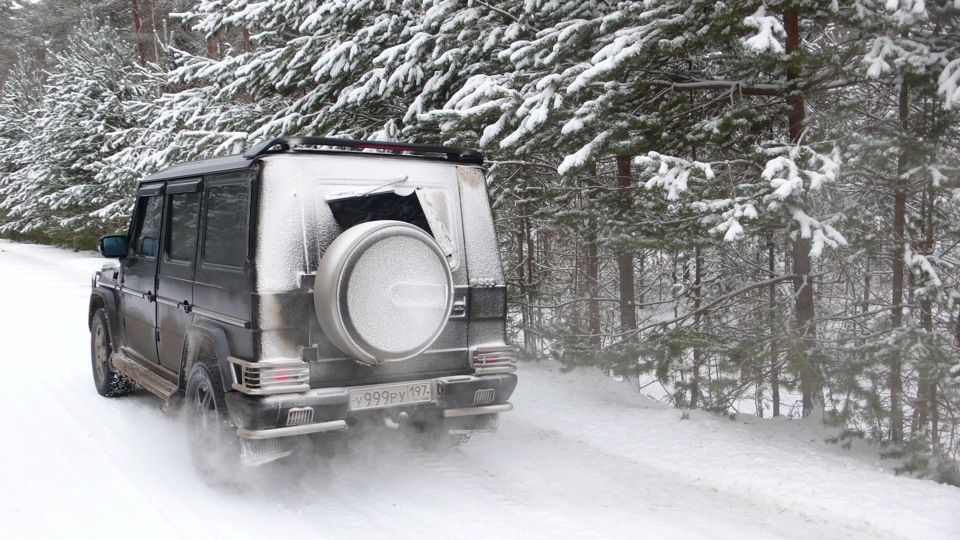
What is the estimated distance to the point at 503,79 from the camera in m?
7.37

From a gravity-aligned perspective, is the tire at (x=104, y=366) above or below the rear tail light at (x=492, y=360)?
below

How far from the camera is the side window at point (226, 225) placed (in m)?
4.79

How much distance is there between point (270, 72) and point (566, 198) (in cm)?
503

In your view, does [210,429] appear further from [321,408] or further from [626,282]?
[626,282]

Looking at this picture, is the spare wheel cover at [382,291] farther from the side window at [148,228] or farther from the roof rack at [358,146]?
the side window at [148,228]

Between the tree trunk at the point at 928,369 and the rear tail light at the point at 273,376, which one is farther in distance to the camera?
the tree trunk at the point at 928,369

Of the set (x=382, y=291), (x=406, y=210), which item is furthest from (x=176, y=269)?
(x=382, y=291)

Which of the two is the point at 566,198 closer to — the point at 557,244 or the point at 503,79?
the point at 503,79

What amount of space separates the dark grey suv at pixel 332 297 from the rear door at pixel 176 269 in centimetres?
3

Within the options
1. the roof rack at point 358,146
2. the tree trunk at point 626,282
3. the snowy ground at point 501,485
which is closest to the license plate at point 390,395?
the snowy ground at point 501,485

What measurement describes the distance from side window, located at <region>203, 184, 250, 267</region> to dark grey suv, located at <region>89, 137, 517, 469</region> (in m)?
0.02

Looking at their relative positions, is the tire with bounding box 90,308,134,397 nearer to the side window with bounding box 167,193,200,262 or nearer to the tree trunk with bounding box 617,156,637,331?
the side window with bounding box 167,193,200,262

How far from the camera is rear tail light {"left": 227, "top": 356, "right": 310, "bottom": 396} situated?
4.47 meters

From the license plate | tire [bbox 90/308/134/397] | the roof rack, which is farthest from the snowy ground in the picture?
the roof rack
